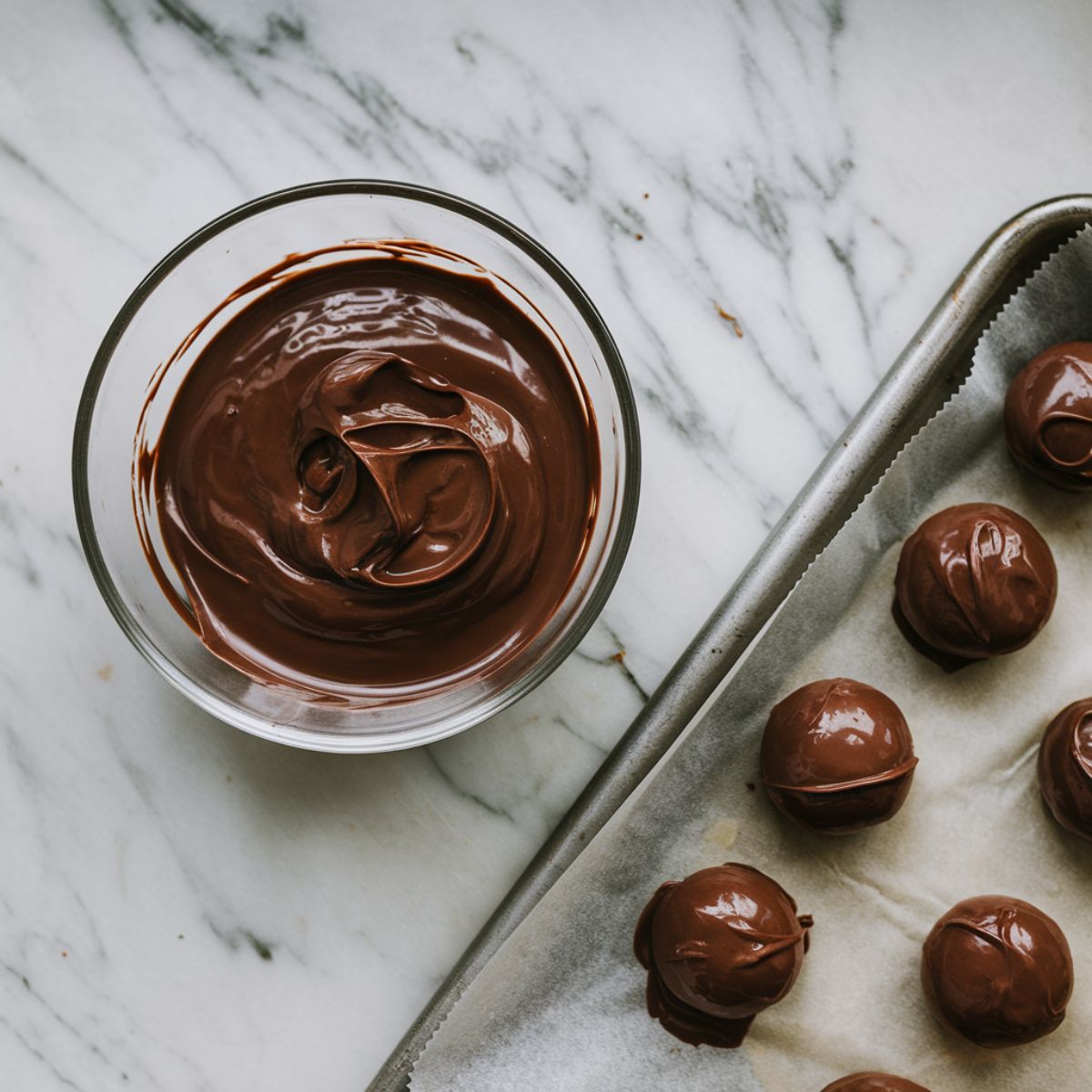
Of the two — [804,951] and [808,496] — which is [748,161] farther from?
[804,951]

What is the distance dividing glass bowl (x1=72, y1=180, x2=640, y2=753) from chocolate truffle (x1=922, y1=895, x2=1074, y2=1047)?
31.8 inches

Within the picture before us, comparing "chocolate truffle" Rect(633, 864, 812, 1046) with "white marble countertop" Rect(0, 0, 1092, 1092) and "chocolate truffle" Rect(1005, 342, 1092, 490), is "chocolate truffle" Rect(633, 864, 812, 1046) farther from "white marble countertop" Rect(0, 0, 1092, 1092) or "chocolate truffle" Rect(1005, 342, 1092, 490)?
"chocolate truffle" Rect(1005, 342, 1092, 490)

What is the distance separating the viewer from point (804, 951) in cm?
192

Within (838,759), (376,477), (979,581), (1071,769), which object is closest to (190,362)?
(376,477)

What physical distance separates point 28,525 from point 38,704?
0.31 meters

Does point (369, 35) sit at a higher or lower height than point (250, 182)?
higher

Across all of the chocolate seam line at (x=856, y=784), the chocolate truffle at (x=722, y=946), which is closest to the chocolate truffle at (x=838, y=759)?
the chocolate seam line at (x=856, y=784)

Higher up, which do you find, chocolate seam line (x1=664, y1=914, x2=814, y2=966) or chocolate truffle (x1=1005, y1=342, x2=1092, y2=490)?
chocolate truffle (x1=1005, y1=342, x2=1092, y2=490)

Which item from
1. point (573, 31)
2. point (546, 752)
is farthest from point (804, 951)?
point (573, 31)

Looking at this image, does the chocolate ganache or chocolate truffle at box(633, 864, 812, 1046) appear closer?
the chocolate ganache

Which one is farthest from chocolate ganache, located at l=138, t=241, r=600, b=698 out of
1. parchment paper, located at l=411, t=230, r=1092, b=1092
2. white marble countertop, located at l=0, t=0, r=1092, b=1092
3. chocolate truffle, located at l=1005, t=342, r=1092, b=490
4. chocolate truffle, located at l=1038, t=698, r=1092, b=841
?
chocolate truffle, located at l=1038, t=698, r=1092, b=841

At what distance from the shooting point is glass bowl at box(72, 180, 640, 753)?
68.6 inches

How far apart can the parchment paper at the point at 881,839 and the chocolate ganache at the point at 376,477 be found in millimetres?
432

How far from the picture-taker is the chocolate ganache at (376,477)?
5.51 ft
